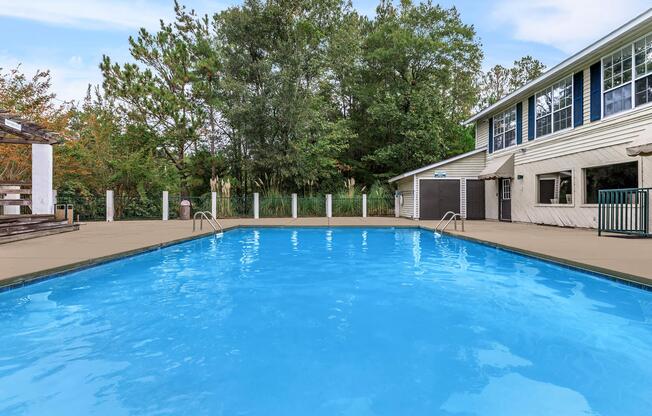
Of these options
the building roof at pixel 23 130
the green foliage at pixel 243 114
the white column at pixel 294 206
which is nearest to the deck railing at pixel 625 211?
the green foliage at pixel 243 114

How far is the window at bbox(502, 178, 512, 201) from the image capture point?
16.2 meters

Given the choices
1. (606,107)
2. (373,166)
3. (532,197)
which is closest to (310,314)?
(606,107)

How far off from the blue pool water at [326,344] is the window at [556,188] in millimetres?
7629

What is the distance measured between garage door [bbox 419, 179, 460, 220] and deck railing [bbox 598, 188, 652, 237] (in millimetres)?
7527

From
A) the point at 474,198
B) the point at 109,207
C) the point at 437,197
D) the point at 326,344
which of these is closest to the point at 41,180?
the point at 109,207

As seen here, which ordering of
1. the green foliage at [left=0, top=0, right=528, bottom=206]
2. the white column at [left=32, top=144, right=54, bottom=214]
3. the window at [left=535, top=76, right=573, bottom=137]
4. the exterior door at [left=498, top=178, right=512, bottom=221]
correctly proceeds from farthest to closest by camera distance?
the green foliage at [left=0, top=0, right=528, bottom=206] < the exterior door at [left=498, top=178, right=512, bottom=221] < the window at [left=535, top=76, right=573, bottom=137] < the white column at [left=32, top=144, right=54, bottom=214]

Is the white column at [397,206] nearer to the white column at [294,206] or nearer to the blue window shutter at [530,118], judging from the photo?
the white column at [294,206]

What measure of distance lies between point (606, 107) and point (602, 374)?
10.7 meters

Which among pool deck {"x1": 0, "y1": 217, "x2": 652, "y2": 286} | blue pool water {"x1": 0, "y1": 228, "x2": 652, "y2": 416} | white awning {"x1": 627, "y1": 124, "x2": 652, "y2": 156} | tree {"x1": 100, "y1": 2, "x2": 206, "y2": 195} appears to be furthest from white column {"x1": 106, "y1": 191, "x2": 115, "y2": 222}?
white awning {"x1": 627, "y1": 124, "x2": 652, "y2": 156}

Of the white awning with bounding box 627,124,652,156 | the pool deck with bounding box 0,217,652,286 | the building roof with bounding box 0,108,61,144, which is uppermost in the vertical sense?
the building roof with bounding box 0,108,61,144

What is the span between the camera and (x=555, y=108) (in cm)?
1332

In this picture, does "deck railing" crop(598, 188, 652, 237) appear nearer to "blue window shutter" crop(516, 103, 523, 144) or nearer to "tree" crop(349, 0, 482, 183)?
"blue window shutter" crop(516, 103, 523, 144)

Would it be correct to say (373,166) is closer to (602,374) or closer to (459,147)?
(459,147)

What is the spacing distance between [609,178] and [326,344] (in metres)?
11.3
